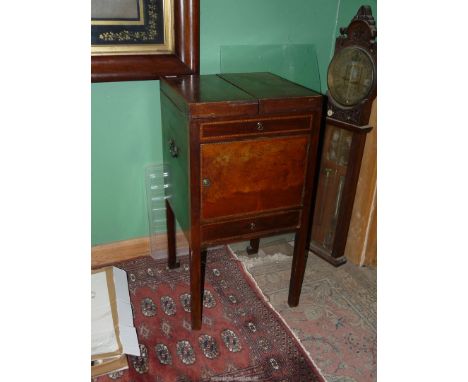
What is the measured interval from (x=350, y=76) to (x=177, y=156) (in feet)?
2.96

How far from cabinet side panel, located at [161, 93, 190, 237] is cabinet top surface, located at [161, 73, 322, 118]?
0.06 m

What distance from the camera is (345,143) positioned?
1940 millimetres

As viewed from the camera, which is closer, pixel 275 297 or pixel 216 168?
pixel 216 168

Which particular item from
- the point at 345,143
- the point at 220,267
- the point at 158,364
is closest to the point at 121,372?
the point at 158,364

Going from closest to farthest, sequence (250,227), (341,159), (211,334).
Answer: (250,227), (211,334), (341,159)

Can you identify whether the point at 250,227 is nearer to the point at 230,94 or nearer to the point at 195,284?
the point at 195,284

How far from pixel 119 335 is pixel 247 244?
0.93 meters

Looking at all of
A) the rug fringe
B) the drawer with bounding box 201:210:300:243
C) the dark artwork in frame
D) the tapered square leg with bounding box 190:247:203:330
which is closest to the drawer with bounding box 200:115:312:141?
the drawer with bounding box 201:210:300:243

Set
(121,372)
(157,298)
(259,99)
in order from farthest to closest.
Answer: (157,298)
(121,372)
(259,99)

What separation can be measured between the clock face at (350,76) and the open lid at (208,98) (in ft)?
1.98

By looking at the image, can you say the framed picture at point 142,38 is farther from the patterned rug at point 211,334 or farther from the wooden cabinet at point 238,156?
the patterned rug at point 211,334

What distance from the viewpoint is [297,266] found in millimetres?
1710

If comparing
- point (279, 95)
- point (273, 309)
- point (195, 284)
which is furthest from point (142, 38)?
point (273, 309)

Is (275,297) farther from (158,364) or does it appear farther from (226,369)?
(158,364)
